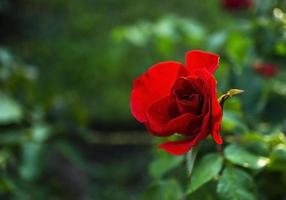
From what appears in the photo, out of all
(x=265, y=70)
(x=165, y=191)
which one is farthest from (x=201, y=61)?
(x=265, y=70)

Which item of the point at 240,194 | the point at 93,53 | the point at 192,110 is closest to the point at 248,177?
the point at 240,194

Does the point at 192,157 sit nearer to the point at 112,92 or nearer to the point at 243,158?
the point at 243,158

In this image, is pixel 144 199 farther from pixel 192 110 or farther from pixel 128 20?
pixel 128 20

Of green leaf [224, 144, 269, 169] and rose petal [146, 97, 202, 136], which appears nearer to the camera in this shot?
rose petal [146, 97, 202, 136]

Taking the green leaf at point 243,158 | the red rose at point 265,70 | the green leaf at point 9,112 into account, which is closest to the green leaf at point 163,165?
the green leaf at point 243,158

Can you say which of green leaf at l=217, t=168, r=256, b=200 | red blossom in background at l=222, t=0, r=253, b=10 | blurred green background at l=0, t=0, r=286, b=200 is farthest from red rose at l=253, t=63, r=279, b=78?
green leaf at l=217, t=168, r=256, b=200

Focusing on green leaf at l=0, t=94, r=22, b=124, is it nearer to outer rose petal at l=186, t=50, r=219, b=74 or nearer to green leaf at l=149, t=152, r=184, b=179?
green leaf at l=149, t=152, r=184, b=179
